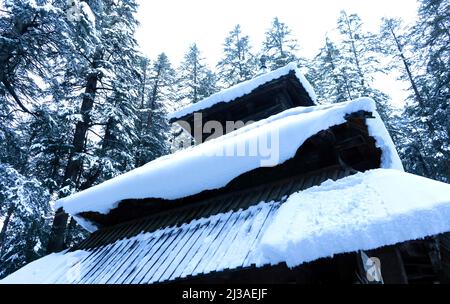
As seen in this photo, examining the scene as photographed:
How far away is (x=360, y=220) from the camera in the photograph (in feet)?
12.4

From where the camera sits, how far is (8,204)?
10250 millimetres

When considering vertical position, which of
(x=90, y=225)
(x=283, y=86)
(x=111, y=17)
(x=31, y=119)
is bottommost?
(x=90, y=225)

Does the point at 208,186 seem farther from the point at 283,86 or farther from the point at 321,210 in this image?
the point at 283,86

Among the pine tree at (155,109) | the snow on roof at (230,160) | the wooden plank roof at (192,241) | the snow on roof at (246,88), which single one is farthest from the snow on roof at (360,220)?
the pine tree at (155,109)

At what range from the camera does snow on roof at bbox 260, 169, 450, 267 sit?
137 inches

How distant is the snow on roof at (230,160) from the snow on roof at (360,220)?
1.21m

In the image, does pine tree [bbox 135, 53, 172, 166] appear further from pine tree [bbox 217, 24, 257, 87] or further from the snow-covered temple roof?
the snow-covered temple roof

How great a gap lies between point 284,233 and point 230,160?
8.15 ft

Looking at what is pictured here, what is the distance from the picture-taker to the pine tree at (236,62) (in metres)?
27.4

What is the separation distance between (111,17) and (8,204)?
471 inches

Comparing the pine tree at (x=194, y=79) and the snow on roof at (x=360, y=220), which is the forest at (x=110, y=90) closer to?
the pine tree at (x=194, y=79)

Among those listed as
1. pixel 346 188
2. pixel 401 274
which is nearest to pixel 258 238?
pixel 346 188

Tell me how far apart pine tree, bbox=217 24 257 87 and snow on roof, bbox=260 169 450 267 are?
75.8 ft

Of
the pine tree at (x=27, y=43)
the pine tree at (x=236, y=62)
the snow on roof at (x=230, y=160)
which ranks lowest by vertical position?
the snow on roof at (x=230, y=160)
